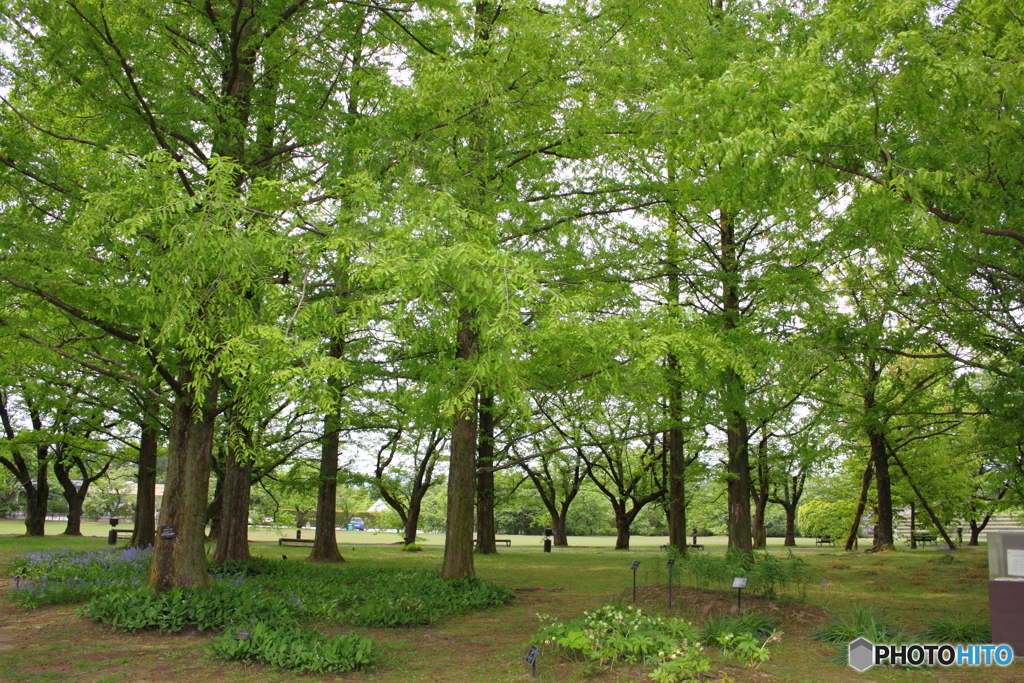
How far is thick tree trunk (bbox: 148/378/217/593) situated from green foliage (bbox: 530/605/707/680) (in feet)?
16.5

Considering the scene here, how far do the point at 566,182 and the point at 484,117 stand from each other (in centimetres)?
295

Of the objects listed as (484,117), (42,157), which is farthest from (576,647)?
(42,157)

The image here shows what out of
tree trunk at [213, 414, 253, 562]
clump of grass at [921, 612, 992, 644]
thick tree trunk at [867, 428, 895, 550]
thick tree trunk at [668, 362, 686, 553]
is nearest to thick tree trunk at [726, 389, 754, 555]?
thick tree trunk at [668, 362, 686, 553]

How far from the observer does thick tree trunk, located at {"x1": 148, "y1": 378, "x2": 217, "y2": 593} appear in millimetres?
9258

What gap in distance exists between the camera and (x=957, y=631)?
7.18m

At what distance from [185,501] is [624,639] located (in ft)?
20.2

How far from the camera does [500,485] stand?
123 feet

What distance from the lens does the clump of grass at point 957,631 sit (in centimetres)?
710

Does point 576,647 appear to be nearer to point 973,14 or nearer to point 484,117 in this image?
point 484,117

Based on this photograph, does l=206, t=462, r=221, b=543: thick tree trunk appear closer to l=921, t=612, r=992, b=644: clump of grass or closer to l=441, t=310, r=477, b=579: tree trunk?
l=441, t=310, r=477, b=579: tree trunk

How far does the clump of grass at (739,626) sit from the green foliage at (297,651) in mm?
3405

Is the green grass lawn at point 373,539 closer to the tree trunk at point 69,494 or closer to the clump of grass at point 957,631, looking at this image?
the tree trunk at point 69,494

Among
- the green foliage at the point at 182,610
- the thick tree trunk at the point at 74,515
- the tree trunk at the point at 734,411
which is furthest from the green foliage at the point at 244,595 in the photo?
the thick tree trunk at the point at 74,515

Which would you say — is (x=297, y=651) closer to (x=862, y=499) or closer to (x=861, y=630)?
(x=861, y=630)
